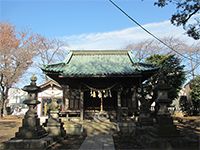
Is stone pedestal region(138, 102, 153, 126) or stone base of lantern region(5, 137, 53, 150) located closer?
stone base of lantern region(5, 137, 53, 150)

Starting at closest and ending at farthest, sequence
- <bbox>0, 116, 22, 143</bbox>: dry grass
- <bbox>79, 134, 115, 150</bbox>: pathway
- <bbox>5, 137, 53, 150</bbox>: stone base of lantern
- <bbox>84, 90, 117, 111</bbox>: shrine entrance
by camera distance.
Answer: <bbox>5, 137, 53, 150</bbox>: stone base of lantern
<bbox>79, 134, 115, 150</bbox>: pathway
<bbox>0, 116, 22, 143</bbox>: dry grass
<bbox>84, 90, 117, 111</bbox>: shrine entrance

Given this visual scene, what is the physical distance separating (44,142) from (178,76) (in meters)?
18.8

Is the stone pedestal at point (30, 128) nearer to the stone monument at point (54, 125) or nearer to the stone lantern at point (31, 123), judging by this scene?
the stone lantern at point (31, 123)

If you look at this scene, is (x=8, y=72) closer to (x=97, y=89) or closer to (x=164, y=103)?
(x=97, y=89)

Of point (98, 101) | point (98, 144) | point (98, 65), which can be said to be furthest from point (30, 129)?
point (98, 101)

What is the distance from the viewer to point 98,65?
63.5 feet

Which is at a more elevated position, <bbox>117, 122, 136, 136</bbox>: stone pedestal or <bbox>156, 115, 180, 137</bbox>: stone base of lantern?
<bbox>156, 115, 180, 137</bbox>: stone base of lantern

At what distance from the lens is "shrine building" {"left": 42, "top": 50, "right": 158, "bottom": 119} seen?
17.3 metres

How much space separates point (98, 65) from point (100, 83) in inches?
65.3

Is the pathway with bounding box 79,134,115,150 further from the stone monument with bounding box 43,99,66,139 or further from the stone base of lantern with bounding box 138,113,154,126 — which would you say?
the stone base of lantern with bounding box 138,113,154,126

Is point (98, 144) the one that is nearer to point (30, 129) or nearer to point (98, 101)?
point (30, 129)

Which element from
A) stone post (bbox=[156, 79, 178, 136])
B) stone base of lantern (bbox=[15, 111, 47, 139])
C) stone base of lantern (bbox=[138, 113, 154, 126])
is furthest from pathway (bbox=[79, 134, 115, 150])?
stone base of lantern (bbox=[138, 113, 154, 126])

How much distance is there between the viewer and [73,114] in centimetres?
1861

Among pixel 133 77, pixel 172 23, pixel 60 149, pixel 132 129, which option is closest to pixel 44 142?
pixel 60 149
